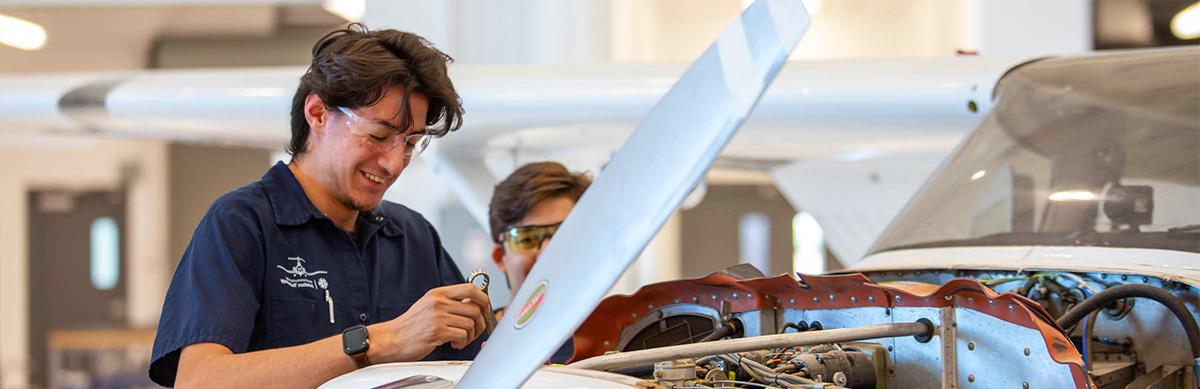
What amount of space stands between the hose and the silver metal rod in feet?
1.37

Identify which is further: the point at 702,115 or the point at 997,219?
the point at 997,219

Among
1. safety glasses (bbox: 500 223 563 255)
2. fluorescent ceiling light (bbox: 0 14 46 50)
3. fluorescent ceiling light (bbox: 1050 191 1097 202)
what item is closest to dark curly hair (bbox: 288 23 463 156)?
safety glasses (bbox: 500 223 563 255)

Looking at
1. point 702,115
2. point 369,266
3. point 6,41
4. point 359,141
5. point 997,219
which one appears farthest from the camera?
point 6,41

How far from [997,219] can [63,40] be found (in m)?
12.4

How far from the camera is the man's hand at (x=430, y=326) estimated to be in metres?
1.61

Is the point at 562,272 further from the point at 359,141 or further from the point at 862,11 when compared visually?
the point at 862,11

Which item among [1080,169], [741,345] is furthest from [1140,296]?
[741,345]

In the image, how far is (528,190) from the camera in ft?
9.61

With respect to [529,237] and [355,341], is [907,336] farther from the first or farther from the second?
[529,237]

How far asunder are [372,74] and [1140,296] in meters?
1.35

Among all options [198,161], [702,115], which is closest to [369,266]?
[702,115]

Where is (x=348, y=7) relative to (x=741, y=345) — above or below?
above

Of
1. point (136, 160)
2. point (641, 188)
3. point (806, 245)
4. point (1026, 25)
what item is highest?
point (1026, 25)

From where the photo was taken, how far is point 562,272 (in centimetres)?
132
